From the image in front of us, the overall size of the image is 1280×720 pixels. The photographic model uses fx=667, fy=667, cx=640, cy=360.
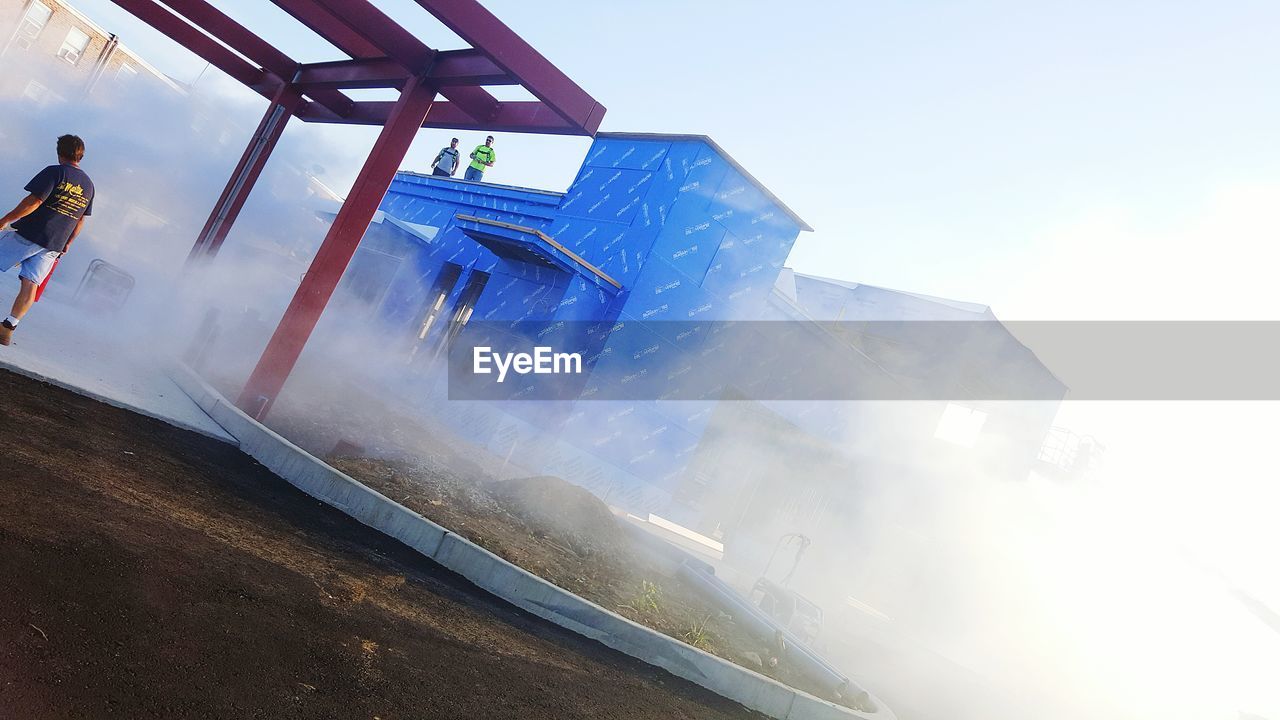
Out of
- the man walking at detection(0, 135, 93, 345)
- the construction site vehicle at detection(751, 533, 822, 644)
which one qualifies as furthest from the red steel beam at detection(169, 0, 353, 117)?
the construction site vehicle at detection(751, 533, 822, 644)

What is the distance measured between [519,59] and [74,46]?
4520 cm

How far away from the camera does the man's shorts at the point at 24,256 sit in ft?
20.5

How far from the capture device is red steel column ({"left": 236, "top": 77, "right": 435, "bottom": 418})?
7758 mm

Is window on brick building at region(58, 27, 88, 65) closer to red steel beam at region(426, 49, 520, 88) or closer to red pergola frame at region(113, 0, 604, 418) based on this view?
red pergola frame at region(113, 0, 604, 418)

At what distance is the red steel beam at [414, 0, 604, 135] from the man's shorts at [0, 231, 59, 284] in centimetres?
437

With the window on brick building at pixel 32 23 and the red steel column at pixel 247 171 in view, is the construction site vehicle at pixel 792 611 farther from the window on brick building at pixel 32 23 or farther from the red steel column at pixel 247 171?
the window on brick building at pixel 32 23

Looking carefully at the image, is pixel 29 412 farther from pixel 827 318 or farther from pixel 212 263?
pixel 827 318

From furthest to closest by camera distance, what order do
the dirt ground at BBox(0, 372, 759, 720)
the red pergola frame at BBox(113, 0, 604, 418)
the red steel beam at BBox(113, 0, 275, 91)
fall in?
the red steel beam at BBox(113, 0, 275, 91), the red pergola frame at BBox(113, 0, 604, 418), the dirt ground at BBox(0, 372, 759, 720)

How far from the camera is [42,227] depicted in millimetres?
6309

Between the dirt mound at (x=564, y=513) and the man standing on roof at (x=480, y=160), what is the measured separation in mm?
13945

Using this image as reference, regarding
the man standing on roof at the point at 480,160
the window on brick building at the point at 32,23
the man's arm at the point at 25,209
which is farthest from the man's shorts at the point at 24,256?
the window on brick building at the point at 32,23

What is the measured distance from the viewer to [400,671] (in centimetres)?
371

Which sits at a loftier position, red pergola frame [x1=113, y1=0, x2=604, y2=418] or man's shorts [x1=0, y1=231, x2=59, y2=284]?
red pergola frame [x1=113, y1=0, x2=604, y2=418]

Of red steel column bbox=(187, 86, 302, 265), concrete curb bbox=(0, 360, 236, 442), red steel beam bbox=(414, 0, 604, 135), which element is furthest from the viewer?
red steel column bbox=(187, 86, 302, 265)
